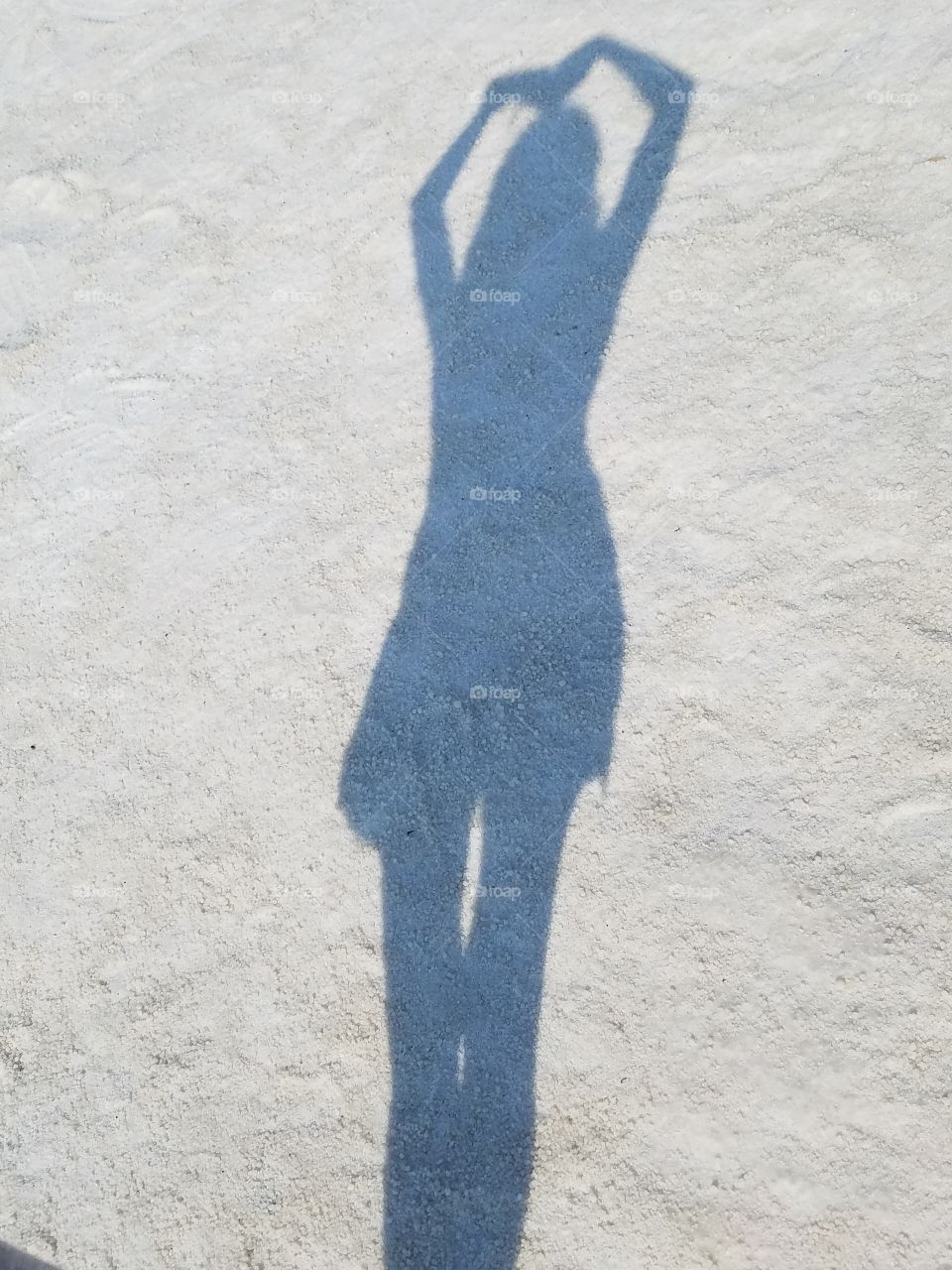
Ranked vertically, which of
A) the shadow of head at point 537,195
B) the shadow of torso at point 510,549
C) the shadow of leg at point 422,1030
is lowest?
the shadow of leg at point 422,1030

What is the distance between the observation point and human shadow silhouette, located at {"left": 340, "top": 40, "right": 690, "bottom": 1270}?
447cm

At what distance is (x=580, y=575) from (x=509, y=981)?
91.9 inches

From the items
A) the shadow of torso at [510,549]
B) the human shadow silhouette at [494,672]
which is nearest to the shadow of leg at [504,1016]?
the human shadow silhouette at [494,672]

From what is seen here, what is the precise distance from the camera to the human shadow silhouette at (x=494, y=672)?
4.47 m

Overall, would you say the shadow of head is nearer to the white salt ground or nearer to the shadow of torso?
the shadow of torso

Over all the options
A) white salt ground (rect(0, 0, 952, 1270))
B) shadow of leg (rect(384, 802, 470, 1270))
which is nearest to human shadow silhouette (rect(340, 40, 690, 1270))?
shadow of leg (rect(384, 802, 470, 1270))

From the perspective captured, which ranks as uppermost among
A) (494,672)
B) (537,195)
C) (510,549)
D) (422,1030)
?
(537,195)

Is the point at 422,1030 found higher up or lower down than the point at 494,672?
lower down

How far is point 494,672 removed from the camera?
18.3 feet

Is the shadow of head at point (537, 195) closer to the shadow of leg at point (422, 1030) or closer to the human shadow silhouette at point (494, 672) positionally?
the human shadow silhouette at point (494, 672)

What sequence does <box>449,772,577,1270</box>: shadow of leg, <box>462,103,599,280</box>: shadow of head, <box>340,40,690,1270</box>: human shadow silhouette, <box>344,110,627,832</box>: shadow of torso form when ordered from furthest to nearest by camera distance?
<box>462,103,599,280</box>: shadow of head < <box>344,110,627,832</box>: shadow of torso < <box>340,40,690,1270</box>: human shadow silhouette < <box>449,772,577,1270</box>: shadow of leg

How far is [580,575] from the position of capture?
5820 mm

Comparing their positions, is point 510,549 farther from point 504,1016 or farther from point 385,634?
point 504,1016

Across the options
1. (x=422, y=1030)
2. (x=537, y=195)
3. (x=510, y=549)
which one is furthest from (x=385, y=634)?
(x=537, y=195)
